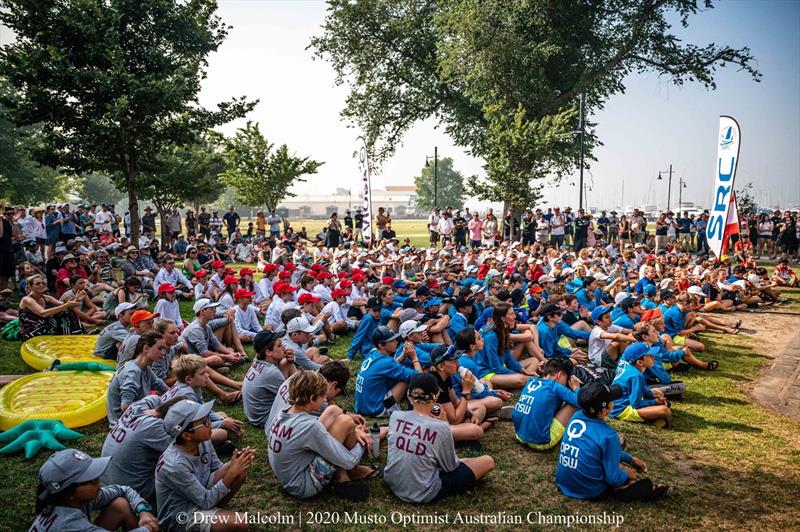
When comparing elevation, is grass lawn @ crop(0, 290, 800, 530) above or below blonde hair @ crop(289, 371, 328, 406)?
below

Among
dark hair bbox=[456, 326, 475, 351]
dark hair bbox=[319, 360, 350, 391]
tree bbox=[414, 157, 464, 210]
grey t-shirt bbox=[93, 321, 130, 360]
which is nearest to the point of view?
dark hair bbox=[319, 360, 350, 391]

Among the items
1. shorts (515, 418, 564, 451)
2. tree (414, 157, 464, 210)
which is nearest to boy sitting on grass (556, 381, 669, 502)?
shorts (515, 418, 564, 451)

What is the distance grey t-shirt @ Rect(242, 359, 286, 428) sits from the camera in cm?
634

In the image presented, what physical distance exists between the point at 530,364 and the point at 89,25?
53.5 ft

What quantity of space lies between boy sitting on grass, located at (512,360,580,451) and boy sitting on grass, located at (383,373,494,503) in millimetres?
1391

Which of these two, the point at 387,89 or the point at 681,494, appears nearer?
the point at 681,494

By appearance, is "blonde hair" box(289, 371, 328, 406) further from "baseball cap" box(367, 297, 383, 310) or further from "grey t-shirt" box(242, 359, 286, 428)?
"baseball cap" box(367, 297, 383, 310)

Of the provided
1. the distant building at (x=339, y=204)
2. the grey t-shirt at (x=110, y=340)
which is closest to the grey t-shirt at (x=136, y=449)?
the grey t-shirt at (x=110, y=340)

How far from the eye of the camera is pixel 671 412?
7531 millimetres

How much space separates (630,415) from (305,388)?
489 centimetres

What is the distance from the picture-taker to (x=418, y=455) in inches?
189

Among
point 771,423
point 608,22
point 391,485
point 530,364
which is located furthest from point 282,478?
point 608,22

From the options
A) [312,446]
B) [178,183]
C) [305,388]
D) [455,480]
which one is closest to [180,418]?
[305,388]

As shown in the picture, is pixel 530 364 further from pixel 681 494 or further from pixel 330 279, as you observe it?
pixel 330 279
